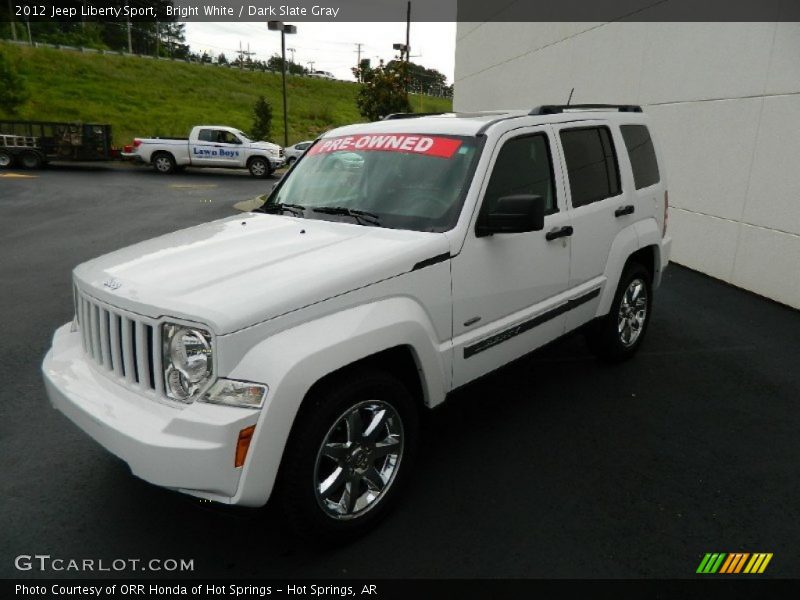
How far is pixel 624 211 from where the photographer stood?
183 inches

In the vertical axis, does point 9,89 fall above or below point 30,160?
above

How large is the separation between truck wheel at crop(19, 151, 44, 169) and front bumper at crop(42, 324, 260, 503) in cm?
2399

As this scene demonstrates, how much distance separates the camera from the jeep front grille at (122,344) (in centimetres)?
258

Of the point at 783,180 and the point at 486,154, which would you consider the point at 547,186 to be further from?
the point at 783,180

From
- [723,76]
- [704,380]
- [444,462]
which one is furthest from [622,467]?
[723,76]

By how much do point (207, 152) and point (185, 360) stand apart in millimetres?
22624

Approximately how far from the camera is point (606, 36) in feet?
36.5

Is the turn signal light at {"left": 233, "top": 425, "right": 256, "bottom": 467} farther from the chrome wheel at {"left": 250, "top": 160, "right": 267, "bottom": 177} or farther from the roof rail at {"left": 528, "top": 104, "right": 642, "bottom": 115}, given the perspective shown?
the chrome wheel at {"left": 250, "top": 160, "right": 267, "bottom": 177}

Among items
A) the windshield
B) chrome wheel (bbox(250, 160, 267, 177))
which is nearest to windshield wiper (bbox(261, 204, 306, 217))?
the windshield

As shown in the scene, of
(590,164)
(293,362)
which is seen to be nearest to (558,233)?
(590,164)

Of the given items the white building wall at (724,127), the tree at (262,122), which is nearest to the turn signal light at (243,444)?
the white building wall at (724,127)

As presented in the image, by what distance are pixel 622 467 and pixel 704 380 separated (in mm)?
1736

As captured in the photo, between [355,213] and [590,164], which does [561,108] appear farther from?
[355,213]

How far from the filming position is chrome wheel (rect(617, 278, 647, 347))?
5.00 metres
